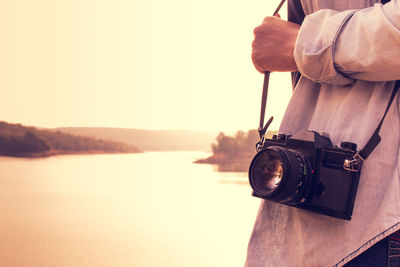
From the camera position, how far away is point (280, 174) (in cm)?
33

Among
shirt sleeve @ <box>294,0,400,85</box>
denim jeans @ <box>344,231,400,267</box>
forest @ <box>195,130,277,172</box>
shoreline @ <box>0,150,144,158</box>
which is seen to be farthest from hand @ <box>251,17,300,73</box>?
shoreline @ <box>0,150,144,158</box>

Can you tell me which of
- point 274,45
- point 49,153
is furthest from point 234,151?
point 274,45

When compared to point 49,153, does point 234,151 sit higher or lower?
higher

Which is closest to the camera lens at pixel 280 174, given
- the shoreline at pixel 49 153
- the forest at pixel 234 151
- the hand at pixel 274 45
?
the hand at pixel 274 45

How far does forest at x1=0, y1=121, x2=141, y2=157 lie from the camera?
1387mm

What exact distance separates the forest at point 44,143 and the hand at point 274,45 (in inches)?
46.8

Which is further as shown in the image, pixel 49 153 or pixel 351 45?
pixel 49 153

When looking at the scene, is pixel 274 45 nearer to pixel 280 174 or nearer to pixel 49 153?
pixel 280 174

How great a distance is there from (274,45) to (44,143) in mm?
1278

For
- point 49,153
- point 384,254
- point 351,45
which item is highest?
point 351,45

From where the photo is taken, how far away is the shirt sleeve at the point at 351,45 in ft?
1.01

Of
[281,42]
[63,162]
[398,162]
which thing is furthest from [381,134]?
[63,162]

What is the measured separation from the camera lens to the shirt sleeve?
0.09 metres

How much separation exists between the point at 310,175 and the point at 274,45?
0.15 meters
